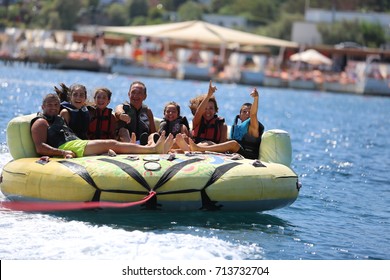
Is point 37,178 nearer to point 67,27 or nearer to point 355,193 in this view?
point 355,193

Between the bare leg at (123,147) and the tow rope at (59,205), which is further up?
the bare leg at (123,147)

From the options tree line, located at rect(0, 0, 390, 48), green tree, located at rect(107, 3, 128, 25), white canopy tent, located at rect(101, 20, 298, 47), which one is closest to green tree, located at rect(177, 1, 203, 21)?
tree line, located at rect(0, 0, 390, 48)

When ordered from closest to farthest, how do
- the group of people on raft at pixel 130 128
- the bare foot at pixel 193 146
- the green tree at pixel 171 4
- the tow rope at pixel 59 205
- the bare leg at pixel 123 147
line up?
the tow rope at pixel 59 205, the bare leg at pixel 123 147, the group of people on raft at pixel 130 128, the bare foot at pixel 193 146, the green tree at pixel 171 4

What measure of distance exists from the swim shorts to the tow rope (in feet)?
1.91

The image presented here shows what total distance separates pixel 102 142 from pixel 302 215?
2342 millimetres

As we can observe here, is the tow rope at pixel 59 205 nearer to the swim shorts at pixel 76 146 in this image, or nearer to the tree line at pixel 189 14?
the swim shorts at pixel 76 146

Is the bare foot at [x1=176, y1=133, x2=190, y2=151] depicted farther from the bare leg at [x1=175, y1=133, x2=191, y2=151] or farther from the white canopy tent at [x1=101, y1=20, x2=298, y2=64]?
the white canopy tent at [x1=101, y1=20, x2=298, y2=64]

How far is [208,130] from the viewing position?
392 inches

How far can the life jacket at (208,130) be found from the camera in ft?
32.6

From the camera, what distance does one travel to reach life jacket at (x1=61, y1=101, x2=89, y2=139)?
376 inches

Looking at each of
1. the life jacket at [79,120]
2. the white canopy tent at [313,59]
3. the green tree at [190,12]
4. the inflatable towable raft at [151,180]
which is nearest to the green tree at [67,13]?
the green tree at [190,12]

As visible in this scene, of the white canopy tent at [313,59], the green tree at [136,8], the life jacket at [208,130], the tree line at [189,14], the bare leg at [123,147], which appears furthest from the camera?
the green tree at [136,8]

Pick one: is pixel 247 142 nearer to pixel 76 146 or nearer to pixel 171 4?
pixel 76 146

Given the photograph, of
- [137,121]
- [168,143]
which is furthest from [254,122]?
[137,121]
